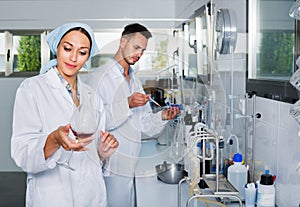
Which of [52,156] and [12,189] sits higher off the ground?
[52,156]

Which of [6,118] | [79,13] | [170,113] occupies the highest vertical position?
[79,13]

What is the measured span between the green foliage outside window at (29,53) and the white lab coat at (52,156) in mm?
1250

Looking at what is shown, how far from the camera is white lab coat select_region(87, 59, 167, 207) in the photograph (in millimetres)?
1566

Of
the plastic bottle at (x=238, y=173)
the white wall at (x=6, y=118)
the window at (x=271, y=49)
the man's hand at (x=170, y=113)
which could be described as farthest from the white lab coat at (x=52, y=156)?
the white wall at (x=6, y=118)

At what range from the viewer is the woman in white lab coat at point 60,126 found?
1307 mm

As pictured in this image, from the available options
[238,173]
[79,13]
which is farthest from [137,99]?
[79,13]

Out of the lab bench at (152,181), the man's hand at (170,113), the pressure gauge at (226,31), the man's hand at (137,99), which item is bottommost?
the lab bench at (152,181)

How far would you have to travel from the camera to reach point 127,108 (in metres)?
1.58

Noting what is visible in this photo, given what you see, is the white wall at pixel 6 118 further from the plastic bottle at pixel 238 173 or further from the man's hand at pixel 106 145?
the plastic bottle at pixel 238 173

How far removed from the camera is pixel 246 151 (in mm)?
1535

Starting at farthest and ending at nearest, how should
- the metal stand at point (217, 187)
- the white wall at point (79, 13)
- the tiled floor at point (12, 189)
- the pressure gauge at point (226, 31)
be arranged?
the tiled floor at point (12, 189), the white wall at point (79, 13), the pressure gauge at point (226, 31), the metal stand at point (217, 187)

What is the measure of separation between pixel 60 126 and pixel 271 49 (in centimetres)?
79

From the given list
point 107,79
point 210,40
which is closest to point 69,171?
point 107,79

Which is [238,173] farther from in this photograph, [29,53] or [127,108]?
[29,53]
